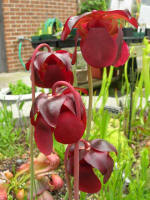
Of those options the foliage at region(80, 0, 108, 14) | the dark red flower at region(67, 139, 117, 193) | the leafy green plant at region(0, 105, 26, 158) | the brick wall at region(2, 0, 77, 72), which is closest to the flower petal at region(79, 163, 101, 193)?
the dark red flower at region(67, 139, 117, 193)

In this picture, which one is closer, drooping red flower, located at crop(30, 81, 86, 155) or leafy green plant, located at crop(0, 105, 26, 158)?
drooping red flower, located at crop(30, 81, 86, 155)

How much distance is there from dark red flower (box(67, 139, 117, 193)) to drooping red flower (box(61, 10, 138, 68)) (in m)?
0.15

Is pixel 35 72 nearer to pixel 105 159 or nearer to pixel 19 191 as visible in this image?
pixel 105 159

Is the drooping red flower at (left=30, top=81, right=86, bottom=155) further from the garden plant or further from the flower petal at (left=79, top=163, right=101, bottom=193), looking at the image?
the flower petal at (left=79, top=163, right=101, bottom=193)

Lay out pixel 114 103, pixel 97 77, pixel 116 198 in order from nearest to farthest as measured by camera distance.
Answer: pixel 116 198 < pixel 114 103 < pixel 97 77

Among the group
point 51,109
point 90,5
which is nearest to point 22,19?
point 90,5

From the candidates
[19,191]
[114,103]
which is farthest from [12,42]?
[19,191]

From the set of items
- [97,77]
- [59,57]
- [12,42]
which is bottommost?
[97,77]

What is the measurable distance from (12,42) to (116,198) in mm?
3498

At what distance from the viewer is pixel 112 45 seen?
36 centimetres

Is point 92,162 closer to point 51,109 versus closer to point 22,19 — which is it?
point 51,109

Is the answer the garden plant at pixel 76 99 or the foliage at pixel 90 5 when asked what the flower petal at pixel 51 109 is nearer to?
the garden plant at pixel 76 99

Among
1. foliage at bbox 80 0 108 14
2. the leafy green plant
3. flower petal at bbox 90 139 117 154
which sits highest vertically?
foliage at bbox 80 0 108 14

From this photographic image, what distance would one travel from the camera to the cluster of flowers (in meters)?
0.32
